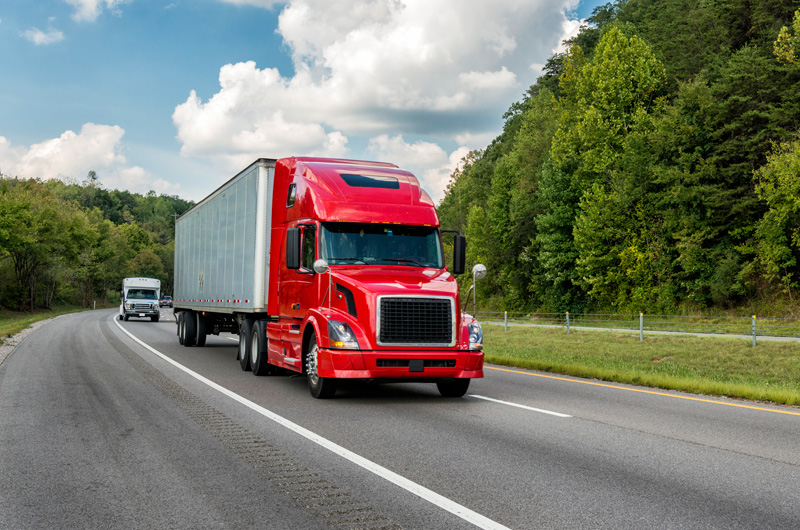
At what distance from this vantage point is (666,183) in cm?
4131

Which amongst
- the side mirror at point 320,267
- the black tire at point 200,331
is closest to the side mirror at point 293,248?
the side mirror at point 320,267

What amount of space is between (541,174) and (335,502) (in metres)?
52.6

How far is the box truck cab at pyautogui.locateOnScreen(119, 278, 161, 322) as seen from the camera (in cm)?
4822

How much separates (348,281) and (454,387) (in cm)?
256

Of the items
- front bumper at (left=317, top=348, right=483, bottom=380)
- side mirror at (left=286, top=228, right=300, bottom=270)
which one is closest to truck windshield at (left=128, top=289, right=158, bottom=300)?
side mirror at (left=286, top=228, right=300, bottom=270)

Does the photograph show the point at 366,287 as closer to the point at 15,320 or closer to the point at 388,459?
the point at 388,459

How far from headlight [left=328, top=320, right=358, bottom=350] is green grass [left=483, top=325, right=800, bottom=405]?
6454 mm

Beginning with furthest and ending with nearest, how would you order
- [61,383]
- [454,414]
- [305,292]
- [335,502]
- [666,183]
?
1. [666,183]
2. [61,383]
3. [305,292]
4. [454,414]
5. [335,502]

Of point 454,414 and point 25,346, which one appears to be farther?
point 25,346

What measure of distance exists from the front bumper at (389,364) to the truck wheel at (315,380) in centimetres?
23

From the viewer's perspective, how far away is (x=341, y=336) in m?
10.2

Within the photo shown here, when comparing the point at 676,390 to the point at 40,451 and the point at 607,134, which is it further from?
the point at 607,134

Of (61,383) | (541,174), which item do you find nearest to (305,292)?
(61,383)

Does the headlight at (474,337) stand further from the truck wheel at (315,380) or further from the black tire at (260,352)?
the black tire at (260,352)
